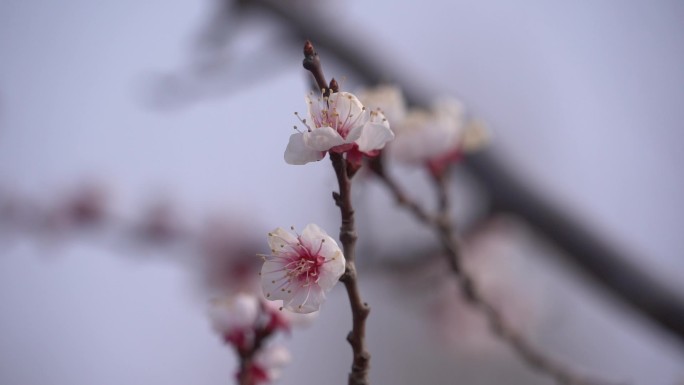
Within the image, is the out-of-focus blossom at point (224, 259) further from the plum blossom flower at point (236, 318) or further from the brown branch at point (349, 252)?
the brown branch at point (349, 252)

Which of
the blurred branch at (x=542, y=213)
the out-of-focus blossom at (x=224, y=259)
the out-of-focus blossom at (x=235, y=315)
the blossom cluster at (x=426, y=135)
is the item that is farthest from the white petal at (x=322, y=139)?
the out-of-focus blossom at (x=224, y=259)

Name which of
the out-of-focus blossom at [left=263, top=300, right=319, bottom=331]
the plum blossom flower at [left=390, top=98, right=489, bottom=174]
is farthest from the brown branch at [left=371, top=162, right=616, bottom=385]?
the out-of-focus blossom at [left=263, top=300, right=319, bottom=331]

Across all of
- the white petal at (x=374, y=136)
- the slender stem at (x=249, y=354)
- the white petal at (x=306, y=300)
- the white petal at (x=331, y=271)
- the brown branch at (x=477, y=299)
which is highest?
the brown branch at (x=477, y=299)

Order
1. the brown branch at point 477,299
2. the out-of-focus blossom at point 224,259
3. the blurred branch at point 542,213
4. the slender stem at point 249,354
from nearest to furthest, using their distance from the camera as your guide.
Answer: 1. the slender stem at point 249,354
2. the brown branch at point 477,299
3. the blurred branch at point 542,213
4. the out-of-focus blossom at point 224,259

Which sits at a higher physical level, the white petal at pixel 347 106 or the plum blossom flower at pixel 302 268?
the white petal at pixel 347 106

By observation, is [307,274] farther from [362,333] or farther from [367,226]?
[367,226]

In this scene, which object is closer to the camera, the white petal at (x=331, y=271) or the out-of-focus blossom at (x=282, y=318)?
the white petal at (x=331, y=271)

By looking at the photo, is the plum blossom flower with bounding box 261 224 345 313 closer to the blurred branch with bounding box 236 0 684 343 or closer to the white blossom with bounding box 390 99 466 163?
the white blossom with bounding box 390 99 466 163

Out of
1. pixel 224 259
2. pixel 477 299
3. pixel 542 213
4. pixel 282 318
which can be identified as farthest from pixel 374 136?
pixel 224 259
